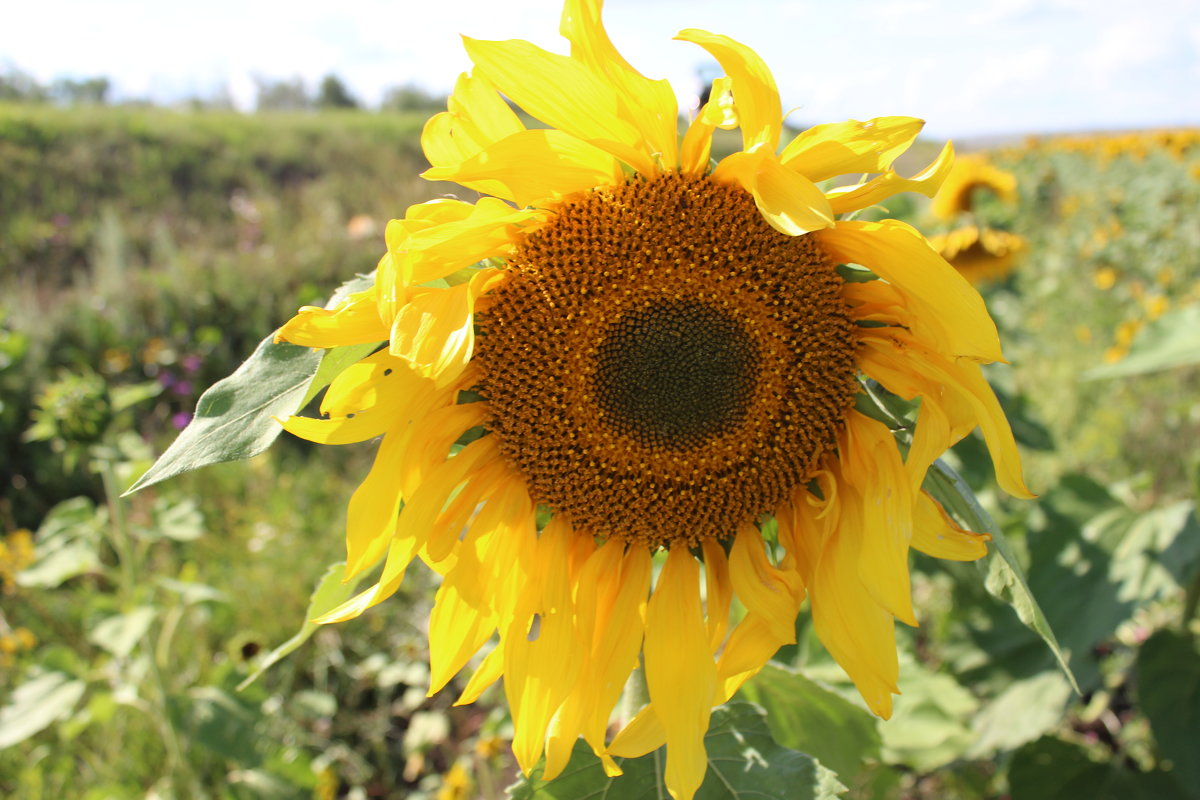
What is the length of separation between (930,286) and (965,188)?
3.80m

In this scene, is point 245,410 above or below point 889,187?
below

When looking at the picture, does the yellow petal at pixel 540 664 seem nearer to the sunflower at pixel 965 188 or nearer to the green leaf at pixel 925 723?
the green leaf at pixel 925 723

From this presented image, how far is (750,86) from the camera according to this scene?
986mm

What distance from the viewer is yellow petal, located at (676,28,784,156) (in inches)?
38.0

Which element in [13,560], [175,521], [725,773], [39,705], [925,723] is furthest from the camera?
[13,560]

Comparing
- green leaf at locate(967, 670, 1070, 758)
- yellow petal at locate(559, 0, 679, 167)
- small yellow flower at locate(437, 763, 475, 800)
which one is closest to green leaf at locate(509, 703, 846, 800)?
yellow petal at locate(559, 0, 679, 167)

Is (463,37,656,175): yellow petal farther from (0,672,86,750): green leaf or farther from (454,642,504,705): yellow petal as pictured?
(0,672,86,750): green leaf

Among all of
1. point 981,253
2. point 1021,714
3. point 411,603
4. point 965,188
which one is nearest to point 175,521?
point 411,603

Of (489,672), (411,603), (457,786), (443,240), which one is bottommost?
(411,603)

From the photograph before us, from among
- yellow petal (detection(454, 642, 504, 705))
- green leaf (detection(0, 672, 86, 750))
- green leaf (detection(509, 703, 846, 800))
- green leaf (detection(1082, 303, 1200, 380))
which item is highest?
yellow petal (detection(454, 642, 504, 705))

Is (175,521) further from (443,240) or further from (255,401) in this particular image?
(443,240)

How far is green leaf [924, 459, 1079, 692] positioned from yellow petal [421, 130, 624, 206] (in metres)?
0.54

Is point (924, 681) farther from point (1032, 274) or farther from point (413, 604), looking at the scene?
point (1032, 274)

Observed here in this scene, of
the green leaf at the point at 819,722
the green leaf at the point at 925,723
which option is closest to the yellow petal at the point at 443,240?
the green leaf at the point at 819,722
